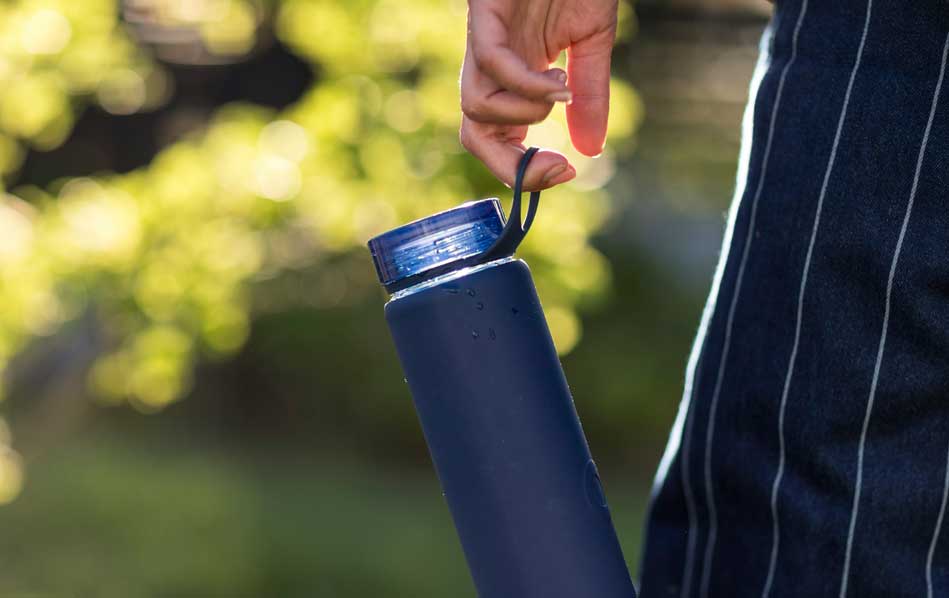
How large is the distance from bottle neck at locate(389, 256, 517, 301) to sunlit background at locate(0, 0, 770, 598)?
148 cm

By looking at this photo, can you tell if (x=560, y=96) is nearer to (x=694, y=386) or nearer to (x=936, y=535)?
(x=694, y=386)

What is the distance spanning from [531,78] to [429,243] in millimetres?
169

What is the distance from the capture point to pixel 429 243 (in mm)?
1116

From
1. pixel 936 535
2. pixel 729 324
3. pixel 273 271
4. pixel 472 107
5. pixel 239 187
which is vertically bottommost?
pixel 273 271

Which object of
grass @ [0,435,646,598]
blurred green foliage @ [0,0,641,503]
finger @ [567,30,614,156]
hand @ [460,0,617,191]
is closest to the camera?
hand @ [460,0,617,191]

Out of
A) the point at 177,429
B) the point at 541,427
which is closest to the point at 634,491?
the point at 177,429

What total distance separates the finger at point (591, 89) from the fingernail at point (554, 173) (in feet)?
0.27

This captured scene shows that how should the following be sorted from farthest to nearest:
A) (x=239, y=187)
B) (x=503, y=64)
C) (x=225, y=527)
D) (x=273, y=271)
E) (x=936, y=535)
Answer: (x=225, y=527), (x=273, y=271), (x=239, y=187), (x=503, y=64), (x=936, y=535)

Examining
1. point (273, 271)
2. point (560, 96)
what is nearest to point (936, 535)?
point (560, 96)

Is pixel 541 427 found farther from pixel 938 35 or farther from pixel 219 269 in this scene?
pixel 219 269

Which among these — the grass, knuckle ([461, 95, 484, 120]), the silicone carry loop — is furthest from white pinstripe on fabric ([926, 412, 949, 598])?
the grass

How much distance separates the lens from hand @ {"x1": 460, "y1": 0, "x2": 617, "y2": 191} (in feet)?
3.76

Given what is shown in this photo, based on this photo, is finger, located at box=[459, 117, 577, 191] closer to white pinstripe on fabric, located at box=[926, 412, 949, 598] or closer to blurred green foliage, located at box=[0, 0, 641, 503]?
white pinstripe on fabric, located at box=[926, 412, 949, 598]

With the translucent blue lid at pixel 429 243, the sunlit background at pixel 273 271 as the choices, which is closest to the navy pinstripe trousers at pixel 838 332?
the translucent blue lid at pixel 429 243
